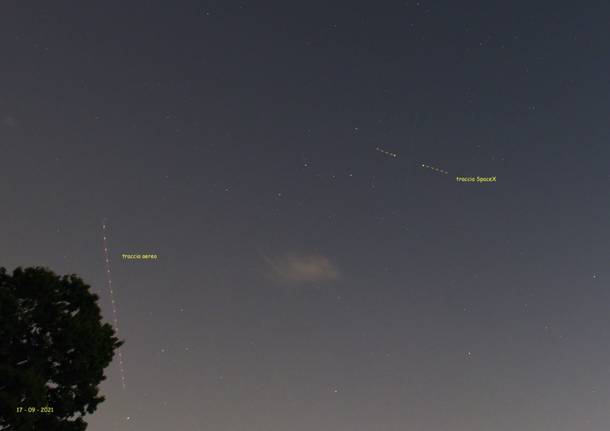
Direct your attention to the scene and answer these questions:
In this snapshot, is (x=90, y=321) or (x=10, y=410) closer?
(x=10, y=410)

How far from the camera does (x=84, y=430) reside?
2284 centimetres

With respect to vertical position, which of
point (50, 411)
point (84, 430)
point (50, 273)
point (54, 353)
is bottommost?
point (84, 430)

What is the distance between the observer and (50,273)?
902 inches

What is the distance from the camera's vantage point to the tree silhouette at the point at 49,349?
20.6 meters

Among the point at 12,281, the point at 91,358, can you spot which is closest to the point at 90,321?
the point at 91,358

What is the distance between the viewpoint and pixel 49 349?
22156 mm

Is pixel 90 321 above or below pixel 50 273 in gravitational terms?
below

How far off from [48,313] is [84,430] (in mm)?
4566

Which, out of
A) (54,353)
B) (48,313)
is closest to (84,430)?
(54,353)

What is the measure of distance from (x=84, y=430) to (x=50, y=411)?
174 cm

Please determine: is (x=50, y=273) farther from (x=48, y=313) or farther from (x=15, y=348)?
(x=15, y=348)

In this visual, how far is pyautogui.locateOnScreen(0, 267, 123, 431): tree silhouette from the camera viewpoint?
20.6 meters

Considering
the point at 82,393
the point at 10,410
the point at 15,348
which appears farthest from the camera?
the point at 82,393

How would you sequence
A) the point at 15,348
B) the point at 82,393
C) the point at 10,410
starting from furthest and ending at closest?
the point at 82,393 → the point at 15,348 → the point at 10,410
